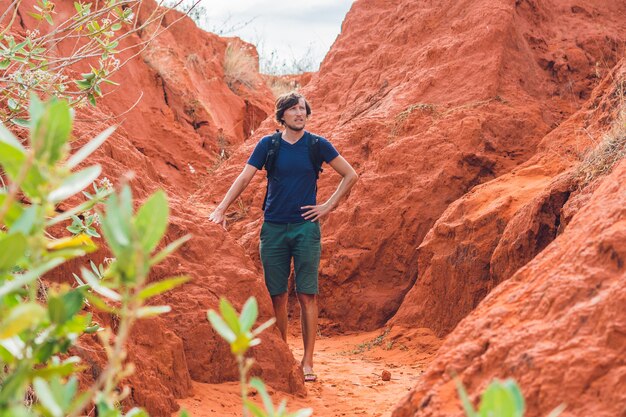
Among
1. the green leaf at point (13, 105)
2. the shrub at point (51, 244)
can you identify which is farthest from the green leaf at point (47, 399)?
the green leaf at point (13, 105)

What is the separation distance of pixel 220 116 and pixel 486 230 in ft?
34.3

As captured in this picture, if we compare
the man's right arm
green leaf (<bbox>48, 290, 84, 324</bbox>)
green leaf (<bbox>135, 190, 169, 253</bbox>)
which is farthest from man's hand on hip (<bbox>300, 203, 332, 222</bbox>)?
green leaf (<bbox>135, 190, 169, 253</bbox>)

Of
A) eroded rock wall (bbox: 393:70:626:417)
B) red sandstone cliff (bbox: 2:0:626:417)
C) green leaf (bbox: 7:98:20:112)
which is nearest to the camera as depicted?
eroded rock wall (bbox: 393:70:626:417)

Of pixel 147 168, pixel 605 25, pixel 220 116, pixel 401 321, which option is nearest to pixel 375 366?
pixel 401 321

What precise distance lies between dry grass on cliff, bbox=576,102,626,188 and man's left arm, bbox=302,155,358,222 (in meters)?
1.61

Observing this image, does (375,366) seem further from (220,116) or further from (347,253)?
(220,116)

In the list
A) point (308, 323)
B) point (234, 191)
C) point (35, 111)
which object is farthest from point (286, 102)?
point (35, 111)

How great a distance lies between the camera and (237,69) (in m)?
19.1

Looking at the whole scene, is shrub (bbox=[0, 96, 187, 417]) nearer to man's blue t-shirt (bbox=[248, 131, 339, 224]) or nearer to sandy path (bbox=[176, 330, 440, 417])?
sandy path (bbox=[176, 330, 440, 417])

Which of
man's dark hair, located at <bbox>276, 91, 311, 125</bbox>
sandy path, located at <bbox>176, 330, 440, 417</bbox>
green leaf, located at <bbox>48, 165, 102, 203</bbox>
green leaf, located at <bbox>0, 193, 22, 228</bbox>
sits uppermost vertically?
man's dark hair, located at <bbox>276, 91, 311, 125</bbox>

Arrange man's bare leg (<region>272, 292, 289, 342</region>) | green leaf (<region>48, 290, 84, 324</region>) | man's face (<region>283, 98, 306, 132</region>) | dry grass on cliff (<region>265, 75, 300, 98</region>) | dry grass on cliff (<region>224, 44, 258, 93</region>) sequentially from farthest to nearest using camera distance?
1. dry grass on cliff (<region>265, 75, 300, 98</region>)
2. dry grass on cliff (<region>224, 44, 258, 93</region>)
3. man's bare leg (<region>272, 292, 289, 342</region>)
4. man's face (<region>283, 98, 306, 132</region>)
5. green leaf (<region>48, 290, 84, 324</region>)

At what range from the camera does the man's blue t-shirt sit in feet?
18.9

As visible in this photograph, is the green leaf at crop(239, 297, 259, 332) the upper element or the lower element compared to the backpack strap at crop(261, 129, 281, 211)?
lower

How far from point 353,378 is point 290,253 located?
1051mm
